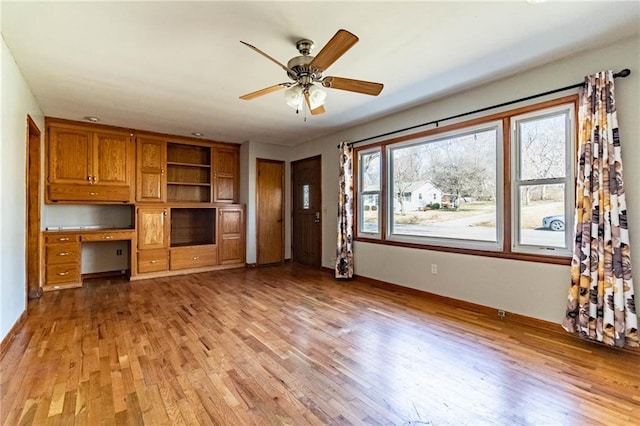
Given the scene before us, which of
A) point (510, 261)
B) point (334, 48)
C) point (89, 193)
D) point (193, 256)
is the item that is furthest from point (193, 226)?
point (510, 261)

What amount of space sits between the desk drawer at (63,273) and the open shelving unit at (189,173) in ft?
6.16

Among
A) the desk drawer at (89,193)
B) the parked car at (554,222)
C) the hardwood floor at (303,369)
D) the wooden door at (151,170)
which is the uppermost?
the wooden door at (151,170)

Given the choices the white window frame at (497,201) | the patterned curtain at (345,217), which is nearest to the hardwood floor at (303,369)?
the white window frame at (497,201)

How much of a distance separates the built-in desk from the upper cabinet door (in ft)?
2.67

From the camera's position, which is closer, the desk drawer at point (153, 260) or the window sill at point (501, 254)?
the window sill at point (501, 254)

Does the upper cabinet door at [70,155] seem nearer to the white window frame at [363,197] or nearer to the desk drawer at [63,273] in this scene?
the desk drawer at [63,273]

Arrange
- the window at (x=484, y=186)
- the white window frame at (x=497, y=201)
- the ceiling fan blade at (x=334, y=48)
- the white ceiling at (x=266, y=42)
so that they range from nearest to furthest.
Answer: the ceiling fan blade at (x=334, y=48)
the white ceiling at (x=266, y=42)
the window at (x=484, y=186)
the white window frame at (x=497, y=201)

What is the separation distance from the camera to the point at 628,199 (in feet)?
8.05

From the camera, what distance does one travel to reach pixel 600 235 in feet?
8.16

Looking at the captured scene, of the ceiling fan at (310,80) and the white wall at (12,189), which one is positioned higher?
the ceiling fan at (310,80)

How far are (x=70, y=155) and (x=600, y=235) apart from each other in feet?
21.2

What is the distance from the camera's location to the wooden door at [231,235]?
5.78 metres

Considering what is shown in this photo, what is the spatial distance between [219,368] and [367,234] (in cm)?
313

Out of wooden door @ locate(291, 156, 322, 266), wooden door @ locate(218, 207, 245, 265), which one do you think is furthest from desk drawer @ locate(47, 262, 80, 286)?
wooden door @ locate(291, 156, 322, 266)
